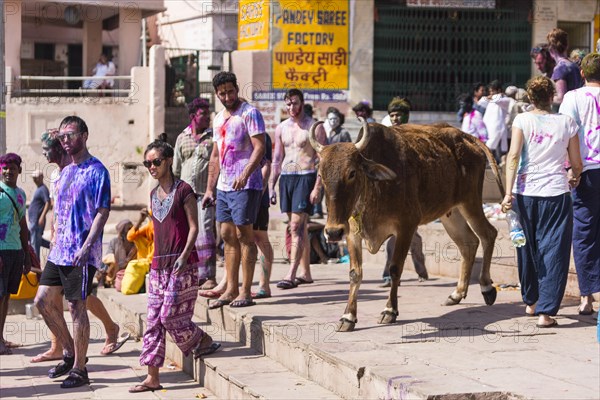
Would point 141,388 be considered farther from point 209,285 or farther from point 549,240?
point 549,240

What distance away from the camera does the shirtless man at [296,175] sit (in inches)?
430

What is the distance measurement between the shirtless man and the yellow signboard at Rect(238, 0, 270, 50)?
10.9 m

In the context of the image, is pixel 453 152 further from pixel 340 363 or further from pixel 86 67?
pixel 86 67

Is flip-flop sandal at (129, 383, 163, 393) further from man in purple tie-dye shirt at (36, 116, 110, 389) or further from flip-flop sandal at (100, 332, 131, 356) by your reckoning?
flip-flop sandal at (100, 332, 131, 356)

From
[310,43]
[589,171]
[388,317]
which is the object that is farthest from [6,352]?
[310,43]

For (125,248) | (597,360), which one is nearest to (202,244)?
(125,248)

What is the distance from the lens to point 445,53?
22516mm

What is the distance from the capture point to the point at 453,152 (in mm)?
9555

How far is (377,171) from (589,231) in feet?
5.88

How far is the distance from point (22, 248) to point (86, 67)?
17258 millimetres

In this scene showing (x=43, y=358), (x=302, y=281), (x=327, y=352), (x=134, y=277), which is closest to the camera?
(x=327, y=352)

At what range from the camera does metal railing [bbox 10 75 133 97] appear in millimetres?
22172

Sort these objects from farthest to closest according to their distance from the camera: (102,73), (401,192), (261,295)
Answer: (102,73), (261,295), (401,192)

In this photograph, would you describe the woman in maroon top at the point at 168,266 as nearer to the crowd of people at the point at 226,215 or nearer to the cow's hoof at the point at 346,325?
the crowd of people at the point at 226,215
